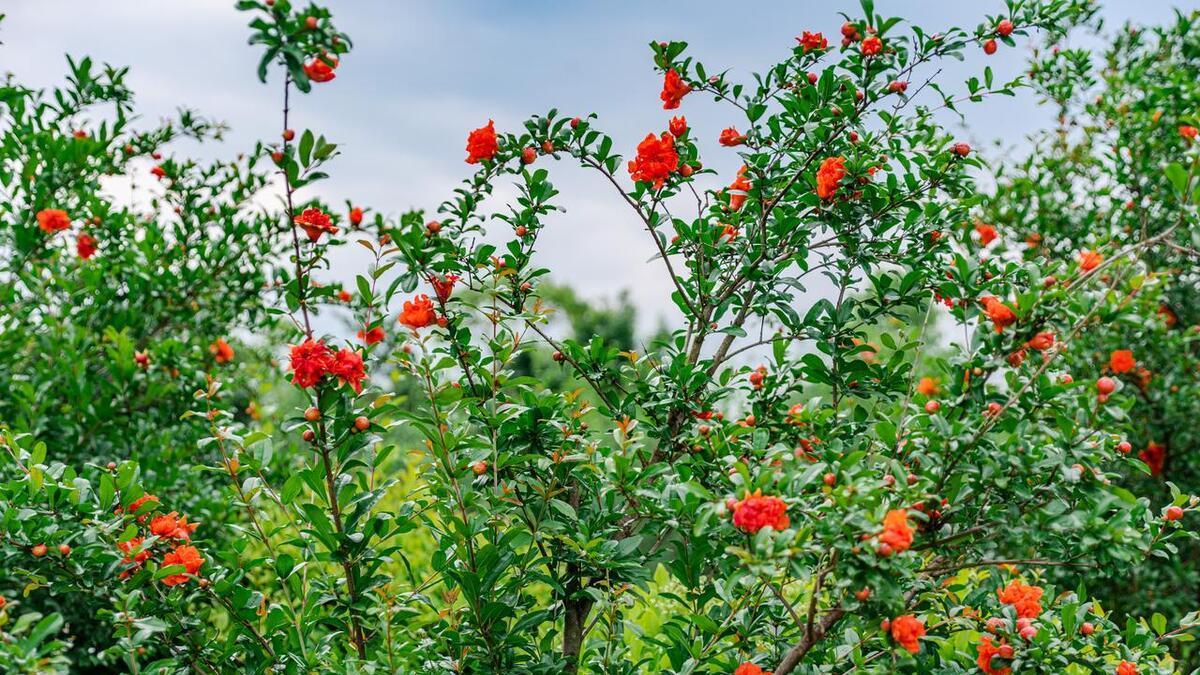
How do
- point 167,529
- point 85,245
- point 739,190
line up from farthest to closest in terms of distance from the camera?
point 85,245 < point 739,190 < point 167,529

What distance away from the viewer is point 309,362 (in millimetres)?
1970

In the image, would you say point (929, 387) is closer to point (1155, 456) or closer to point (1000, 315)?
point (1000, 315)

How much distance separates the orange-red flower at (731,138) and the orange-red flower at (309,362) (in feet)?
4.42

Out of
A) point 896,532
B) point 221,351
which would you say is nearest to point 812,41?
point 896,532

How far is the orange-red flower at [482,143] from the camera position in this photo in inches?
99.8

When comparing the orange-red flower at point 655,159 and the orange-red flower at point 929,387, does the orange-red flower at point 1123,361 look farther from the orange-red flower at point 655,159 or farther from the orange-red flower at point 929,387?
the orange-red flower at point 655,159

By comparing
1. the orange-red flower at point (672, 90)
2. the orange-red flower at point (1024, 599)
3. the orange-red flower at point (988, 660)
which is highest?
the orange-red flower at point (672, 90)

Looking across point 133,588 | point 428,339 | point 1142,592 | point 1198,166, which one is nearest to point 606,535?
point 428,339

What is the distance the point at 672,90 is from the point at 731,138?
227 mm

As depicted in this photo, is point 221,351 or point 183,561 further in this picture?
point 221,351

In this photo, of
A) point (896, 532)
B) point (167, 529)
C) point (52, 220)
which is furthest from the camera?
point (52, 220)

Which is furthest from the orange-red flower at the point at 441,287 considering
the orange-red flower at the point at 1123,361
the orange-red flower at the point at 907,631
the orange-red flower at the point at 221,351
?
the orange-red flower at the point at 1123,361

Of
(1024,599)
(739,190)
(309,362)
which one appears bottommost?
(1024,599)

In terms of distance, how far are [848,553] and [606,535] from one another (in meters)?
0.70
